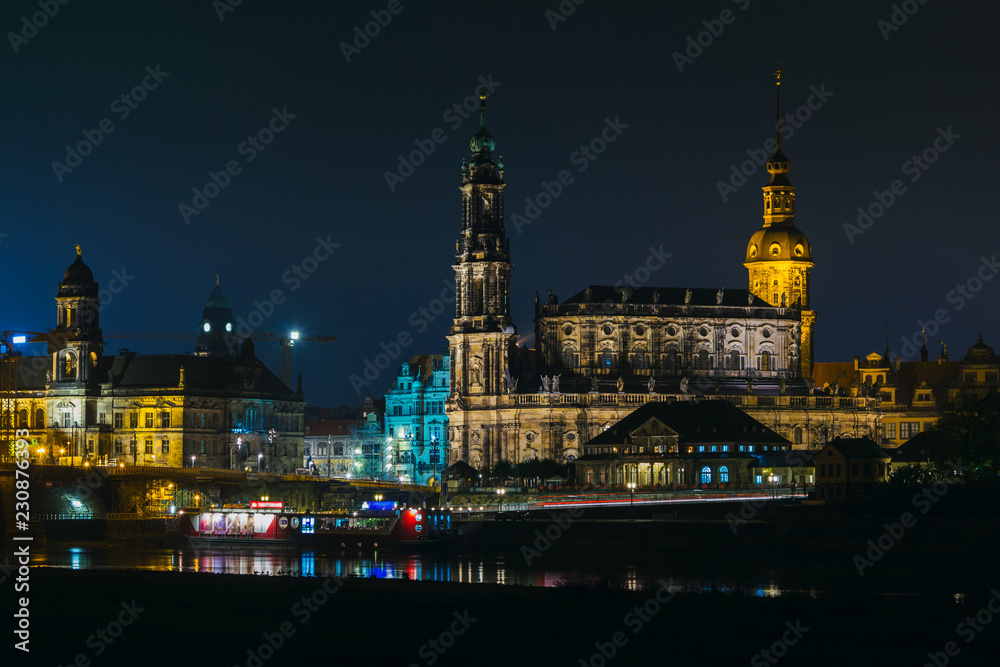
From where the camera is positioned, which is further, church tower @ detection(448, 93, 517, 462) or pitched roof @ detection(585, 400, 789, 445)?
church tower @ detection(448, 93, 517, 462)

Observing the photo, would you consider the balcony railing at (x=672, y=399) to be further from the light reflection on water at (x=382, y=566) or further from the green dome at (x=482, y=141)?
the light reflection on water at (x=382, y=566)

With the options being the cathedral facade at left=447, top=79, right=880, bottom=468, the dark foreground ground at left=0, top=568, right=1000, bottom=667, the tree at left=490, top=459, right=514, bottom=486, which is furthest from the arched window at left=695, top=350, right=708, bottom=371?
the dark foreground ground at left=0, top=568, right=1000, bottom=667

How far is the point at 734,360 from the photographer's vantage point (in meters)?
168

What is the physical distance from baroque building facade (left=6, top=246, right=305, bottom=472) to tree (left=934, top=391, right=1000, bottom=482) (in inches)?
2785

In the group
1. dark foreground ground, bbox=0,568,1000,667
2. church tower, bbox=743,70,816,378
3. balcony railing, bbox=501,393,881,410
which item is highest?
church tower, bbox=743,70,816,378

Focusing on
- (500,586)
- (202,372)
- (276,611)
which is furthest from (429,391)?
(276,611)

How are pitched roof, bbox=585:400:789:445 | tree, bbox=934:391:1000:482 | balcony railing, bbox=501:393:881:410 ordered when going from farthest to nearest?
balcony railing, bbox=501:393:881:410
pitched roof, bbox=585:400:789:445
tree, bbox=934:391:1000:482

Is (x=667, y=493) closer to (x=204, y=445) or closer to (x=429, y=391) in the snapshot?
(x=204, y=445)

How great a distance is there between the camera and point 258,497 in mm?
132125

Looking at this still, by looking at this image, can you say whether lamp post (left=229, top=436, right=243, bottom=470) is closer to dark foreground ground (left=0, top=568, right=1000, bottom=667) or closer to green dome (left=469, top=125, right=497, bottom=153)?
green dome (left=469, top=125, right=497, bottom=153)

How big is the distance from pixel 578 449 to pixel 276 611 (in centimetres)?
9962

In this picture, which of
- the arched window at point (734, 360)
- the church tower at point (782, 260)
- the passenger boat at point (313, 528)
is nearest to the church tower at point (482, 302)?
the arched window at point (734, 360)

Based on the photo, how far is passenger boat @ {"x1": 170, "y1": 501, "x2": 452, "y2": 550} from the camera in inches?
4218

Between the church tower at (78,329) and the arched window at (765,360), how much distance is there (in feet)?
188
